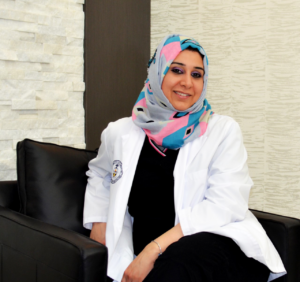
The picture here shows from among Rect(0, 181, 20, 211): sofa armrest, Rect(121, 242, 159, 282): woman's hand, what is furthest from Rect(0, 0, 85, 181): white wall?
Rect(121, 242, 159, 282): woman's hand

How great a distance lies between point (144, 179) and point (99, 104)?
974mm

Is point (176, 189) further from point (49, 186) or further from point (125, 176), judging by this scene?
point (49, 186)

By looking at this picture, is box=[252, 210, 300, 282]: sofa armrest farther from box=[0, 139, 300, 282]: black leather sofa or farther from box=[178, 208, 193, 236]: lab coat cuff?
box=[178, 208, 193, 236]: lab coat cuff

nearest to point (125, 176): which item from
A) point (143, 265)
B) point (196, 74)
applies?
point (143, 265)

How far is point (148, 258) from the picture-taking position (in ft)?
4.30

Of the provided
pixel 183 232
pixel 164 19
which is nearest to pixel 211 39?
pixel 164 19

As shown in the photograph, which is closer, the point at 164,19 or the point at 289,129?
the point at 289,129

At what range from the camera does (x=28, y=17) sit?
203cm

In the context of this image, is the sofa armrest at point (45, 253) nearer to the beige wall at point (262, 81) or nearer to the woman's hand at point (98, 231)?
the woman's hand at point (98, 231)

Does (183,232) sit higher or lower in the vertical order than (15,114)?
lower

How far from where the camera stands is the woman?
4.29ft

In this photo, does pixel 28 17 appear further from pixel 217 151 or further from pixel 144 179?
pixel 217 151

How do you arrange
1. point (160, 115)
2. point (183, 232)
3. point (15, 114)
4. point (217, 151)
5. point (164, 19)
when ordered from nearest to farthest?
point (183, 232), point (217, 151), point (160, 115), point (15, 114), point (164, 19)

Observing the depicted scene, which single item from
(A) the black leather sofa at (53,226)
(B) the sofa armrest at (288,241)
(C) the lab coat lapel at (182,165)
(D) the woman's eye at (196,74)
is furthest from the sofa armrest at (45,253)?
(D) the woman's eye at (196,74)
